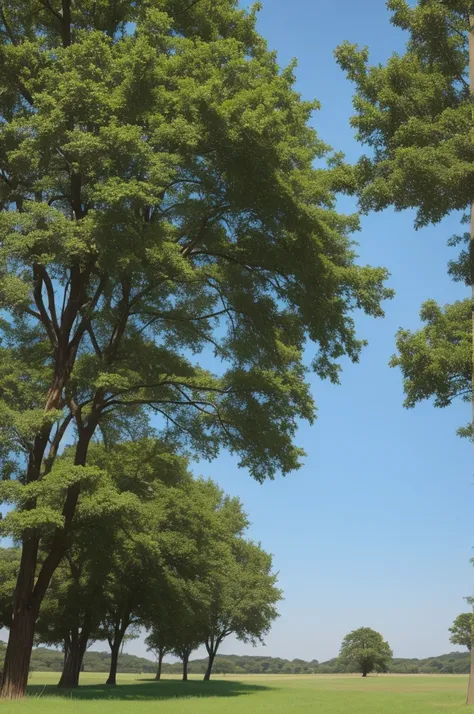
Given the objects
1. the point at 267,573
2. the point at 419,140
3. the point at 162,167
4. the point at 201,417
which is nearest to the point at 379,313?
the point at 419,140

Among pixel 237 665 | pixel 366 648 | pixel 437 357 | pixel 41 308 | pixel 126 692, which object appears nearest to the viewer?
pixel 437 357

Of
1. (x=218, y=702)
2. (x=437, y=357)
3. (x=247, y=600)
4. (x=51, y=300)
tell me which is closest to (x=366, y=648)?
(x=247, y=600)

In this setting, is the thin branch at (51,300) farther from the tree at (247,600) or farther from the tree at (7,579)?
the tree at (247,600)

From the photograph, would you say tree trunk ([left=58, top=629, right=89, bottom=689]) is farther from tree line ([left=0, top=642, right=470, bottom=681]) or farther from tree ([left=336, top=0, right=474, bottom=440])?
tree line ([left=0, top=642, right=470, bottom=681])

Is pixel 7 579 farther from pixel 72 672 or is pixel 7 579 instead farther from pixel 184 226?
pixel 184 226

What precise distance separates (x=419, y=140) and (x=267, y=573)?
50.7m

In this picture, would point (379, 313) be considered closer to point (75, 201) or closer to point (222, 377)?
point (222, 377)

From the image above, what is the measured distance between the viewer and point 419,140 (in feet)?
57.9

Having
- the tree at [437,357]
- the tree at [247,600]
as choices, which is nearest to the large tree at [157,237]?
the tree at [437,357]

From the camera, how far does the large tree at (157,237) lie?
1762 cm

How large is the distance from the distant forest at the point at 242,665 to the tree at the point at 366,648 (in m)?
34.1

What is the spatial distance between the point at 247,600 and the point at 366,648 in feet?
120

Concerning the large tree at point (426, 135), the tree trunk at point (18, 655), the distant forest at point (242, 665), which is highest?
the large tree at point (426, 135)

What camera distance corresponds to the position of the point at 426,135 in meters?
17.5
